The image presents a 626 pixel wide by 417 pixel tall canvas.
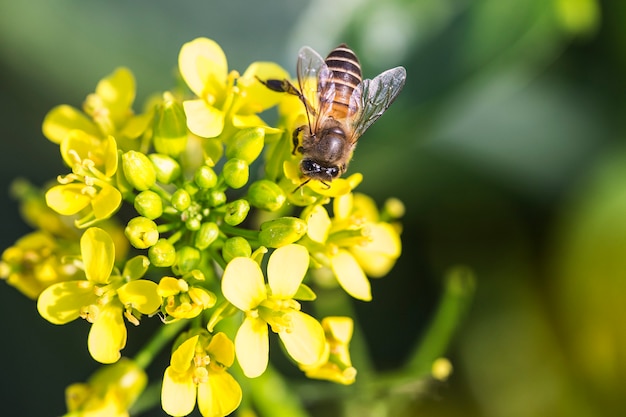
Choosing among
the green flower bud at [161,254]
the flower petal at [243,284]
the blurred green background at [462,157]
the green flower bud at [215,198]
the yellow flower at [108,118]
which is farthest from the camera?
the blurred green background at [462,157]

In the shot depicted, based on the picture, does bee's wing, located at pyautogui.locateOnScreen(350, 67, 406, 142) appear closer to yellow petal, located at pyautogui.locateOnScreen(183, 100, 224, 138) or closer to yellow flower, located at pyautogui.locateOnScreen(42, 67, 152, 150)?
yellow petal, located at pyautogui.locateOnScreen(183, 100, 224, 138)

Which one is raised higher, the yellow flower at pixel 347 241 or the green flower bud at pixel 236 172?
the green flower bud at pixel 236 172

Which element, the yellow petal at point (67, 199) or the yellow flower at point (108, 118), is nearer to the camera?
the yellow petal at point (67, 199)

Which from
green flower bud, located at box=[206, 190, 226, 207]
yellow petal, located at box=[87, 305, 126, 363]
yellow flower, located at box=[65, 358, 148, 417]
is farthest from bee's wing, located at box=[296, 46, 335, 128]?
yellow flower, located at box=[65, 358, 148, 417]

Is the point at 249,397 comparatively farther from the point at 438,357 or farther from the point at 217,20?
the point at 217,20

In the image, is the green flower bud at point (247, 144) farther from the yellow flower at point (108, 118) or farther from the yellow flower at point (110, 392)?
the yellow flower at point (110, 392)

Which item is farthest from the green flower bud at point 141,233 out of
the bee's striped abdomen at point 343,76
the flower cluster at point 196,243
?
the bee's striped abdomen at point 343,76
